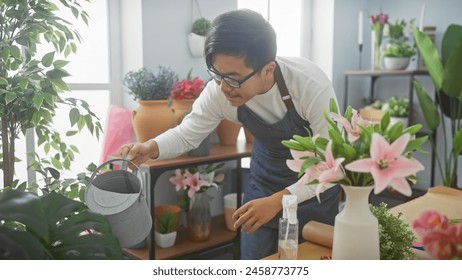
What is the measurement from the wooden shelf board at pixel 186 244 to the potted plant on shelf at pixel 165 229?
0.03 meters

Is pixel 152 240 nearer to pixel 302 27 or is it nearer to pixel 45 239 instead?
pixel 45 239

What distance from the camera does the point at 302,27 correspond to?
2590mm

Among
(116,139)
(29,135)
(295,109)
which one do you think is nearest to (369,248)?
(295,109)

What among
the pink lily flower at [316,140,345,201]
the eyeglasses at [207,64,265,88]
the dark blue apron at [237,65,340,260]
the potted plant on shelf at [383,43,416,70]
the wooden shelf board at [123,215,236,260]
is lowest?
the wooden shelf board at [123,215,236,260]

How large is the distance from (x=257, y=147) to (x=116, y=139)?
0.68m

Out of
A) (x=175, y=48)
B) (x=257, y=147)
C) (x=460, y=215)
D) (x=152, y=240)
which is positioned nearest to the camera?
(x=460, y=215)

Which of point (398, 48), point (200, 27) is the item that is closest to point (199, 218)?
point (200, 27)

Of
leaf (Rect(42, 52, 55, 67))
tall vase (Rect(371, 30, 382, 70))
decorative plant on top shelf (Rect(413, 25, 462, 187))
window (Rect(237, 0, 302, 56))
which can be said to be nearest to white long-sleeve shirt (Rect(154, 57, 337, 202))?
leaf (Rect(42, 52, 55, 67))

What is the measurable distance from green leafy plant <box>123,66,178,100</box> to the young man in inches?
19.4

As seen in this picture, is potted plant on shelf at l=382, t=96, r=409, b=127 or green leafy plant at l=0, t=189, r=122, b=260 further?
potted plant on shelf at l=382, t=96, r=409, b=127

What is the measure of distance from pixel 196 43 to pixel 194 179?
603mm

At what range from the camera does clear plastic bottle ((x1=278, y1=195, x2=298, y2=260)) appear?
78 centimetres

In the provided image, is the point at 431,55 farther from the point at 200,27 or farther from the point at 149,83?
the point at 149,83

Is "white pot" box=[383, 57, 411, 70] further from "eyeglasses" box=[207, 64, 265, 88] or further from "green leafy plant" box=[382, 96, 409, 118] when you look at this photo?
"eyeglasses" box=[207, 64, 265, 88]
